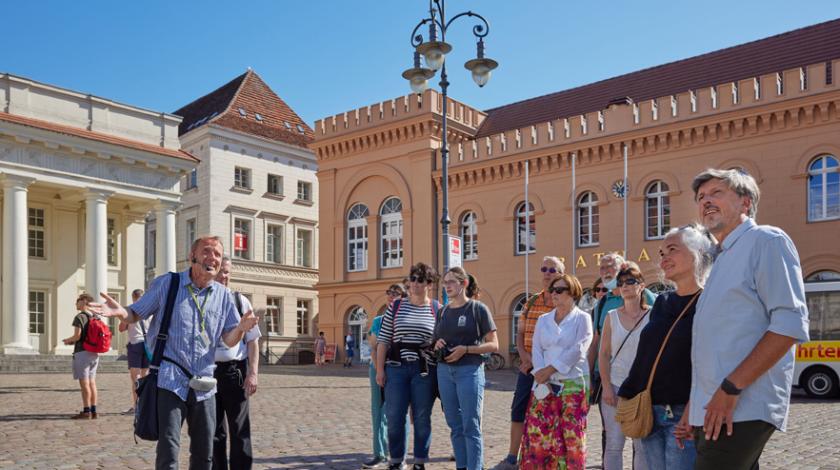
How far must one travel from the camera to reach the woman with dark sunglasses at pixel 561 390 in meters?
6.06

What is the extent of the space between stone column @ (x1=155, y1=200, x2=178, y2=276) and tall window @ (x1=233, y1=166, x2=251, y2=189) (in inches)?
408

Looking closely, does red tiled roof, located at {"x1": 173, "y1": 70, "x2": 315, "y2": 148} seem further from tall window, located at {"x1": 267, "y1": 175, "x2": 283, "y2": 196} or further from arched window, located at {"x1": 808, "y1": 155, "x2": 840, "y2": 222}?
arched window, located at {"x1": 808, "y1": 155, "x2": 840, "y2": 222}

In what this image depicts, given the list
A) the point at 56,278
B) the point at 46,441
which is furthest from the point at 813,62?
the point at 56,278

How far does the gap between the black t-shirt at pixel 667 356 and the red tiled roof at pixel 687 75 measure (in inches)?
1124

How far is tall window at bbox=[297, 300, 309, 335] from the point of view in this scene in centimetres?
4805

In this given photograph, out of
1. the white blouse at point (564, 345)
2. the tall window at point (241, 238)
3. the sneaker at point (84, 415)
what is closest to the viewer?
the white blouse at point (564, 345)

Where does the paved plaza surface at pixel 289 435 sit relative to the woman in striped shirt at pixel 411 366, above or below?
below

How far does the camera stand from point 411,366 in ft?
24.5

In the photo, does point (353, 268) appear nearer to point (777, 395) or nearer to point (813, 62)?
point (813, 62)

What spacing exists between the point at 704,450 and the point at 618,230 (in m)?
27.9

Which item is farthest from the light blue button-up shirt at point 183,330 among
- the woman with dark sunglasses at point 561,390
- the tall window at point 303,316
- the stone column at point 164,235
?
the tall window at point 303,316

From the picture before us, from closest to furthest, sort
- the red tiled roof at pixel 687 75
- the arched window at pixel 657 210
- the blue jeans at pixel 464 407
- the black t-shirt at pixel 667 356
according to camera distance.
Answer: the black t-shirt at pixel 667 356 < the blue jeans at pixel 464 407 < the arched window at pixel 657 210 < the red tiled roof at pixel 687 75

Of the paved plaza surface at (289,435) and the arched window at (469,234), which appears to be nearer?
the paved plaza surface at (289,435)

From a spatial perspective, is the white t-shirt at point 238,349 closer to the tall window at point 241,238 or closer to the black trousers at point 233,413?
the black trousers at point 233,413
